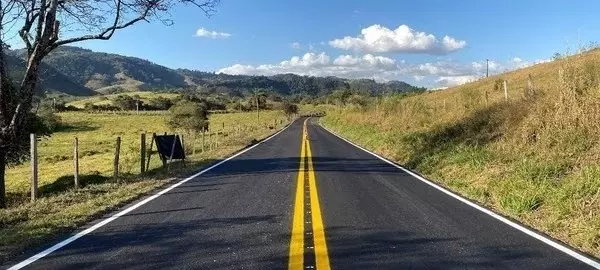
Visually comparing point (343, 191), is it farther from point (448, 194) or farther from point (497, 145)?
point (497, 145)

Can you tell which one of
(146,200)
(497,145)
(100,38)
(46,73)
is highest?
(100,38)

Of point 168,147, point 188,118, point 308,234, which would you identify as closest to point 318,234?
point 308,234

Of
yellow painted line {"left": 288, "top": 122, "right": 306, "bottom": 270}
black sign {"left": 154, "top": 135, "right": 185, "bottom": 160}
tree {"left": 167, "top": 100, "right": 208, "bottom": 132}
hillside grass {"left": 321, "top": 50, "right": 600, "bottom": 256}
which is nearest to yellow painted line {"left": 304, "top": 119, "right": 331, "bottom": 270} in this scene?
yellow painted line {"left": 288, "top": 122, "right": 306, "bottom": 270}

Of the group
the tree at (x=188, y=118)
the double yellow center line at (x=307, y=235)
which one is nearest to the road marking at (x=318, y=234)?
the double yellow center line at (x=307, y=235)

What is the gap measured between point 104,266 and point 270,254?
1.65 meters

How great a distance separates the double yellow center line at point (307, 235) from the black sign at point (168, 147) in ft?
22.3

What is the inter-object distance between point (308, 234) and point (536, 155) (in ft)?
22.7

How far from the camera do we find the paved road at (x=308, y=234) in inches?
213

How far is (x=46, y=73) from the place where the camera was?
1391 centimetres

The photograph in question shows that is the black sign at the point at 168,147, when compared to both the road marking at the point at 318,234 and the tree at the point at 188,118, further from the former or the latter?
the tree at the point at 188,118

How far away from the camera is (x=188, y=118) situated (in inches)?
2285

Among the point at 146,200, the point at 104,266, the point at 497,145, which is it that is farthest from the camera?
the point at 497,145

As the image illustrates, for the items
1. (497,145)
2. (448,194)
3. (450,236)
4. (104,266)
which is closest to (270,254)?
(104,266)

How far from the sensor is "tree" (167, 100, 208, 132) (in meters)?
56.3
